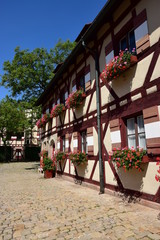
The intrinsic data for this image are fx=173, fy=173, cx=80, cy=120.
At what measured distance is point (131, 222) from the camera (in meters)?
3.33

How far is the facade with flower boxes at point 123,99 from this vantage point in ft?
13.8

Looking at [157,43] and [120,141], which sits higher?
[157,43]

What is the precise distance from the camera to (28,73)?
17.0m

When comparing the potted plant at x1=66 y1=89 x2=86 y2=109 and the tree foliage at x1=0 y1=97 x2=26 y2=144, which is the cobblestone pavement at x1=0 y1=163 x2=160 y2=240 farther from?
the tree foliage at x1=0 y1=97 x2=26 y2=144

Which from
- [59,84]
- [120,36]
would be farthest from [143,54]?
[59,84]

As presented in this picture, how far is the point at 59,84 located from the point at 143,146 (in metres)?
7.74

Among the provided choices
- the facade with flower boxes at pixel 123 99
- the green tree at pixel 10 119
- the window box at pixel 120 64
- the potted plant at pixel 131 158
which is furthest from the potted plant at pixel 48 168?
the green tree at pixel 10 119

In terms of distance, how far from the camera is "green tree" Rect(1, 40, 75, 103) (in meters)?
16.9

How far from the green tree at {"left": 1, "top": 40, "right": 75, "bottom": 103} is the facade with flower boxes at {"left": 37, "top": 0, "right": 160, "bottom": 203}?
1008 centimetres

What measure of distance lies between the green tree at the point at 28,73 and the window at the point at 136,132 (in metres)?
13.5

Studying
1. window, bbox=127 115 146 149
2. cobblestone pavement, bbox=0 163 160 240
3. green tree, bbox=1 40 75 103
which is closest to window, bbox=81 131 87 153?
cobblestone pavement, bbox=0 163 160 240

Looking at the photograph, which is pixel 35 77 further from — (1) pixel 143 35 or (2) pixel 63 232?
(2) pixel 63 232

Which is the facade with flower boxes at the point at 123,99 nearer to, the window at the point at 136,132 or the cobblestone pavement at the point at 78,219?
the window at the point at 136,132

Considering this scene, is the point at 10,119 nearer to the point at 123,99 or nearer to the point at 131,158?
the point at 123,99
